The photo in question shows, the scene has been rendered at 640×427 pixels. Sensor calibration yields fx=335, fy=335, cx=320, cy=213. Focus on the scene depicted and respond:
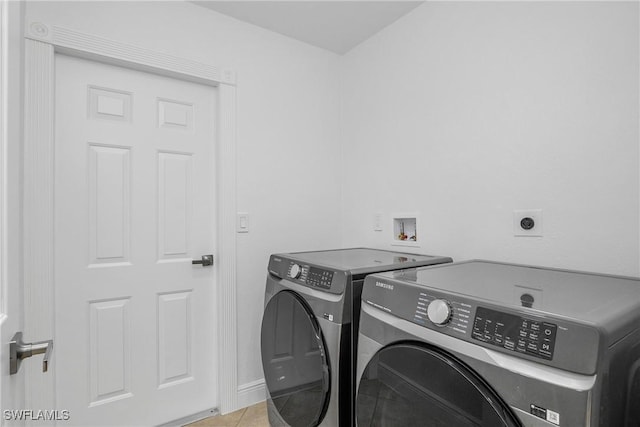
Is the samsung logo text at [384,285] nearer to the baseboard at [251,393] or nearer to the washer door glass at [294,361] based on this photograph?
the washer door glass at [294,361]

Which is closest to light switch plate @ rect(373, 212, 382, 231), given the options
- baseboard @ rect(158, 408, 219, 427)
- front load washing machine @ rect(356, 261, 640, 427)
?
front load washing machine @ rect(356, 261, 640, 427)

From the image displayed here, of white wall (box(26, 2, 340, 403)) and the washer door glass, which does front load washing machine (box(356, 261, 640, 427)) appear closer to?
the washer door glass

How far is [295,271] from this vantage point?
5.19 ft

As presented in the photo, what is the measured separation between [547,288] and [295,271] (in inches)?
38.8

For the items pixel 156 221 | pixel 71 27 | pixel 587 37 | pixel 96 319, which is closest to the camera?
pixel 587 37

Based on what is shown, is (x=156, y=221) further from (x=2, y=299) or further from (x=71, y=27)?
(x=2, y=299)

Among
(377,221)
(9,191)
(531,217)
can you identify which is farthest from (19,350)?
(377,221)

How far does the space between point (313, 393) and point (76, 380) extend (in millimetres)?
1219

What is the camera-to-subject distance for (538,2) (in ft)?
4.72

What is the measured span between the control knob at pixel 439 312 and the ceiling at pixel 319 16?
5.78ft

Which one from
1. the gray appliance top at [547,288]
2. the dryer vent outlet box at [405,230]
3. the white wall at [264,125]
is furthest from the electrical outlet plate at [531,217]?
the white wall at [264,125]

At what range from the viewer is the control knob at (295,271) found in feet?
5.13

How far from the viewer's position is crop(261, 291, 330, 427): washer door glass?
1.34 meters

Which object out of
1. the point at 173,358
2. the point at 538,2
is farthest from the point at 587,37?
the point at 173,358
